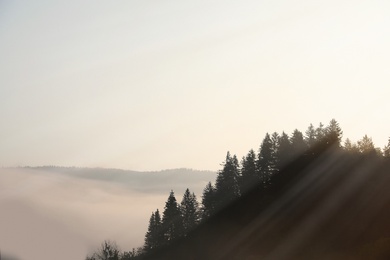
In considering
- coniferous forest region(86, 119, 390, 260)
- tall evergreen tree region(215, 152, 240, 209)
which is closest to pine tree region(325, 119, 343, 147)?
coniferous forest region(86, 119, 390, 260)

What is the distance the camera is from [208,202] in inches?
5536

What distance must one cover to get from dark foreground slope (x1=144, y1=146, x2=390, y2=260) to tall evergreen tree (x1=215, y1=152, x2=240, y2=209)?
8.70 meters

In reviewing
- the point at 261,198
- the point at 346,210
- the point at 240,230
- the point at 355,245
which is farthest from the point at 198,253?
the point at 355,245

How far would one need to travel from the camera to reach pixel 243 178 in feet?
451

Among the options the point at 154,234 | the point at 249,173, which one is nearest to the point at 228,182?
the point at 249,173

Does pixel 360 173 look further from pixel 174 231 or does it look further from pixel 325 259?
pixel 174 231

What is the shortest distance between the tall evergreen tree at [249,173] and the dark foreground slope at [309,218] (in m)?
5.30

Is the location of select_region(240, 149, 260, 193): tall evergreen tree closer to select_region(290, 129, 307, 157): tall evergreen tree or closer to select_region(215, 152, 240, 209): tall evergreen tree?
select_region(215, 152, 240, 209): tall evergreen tree

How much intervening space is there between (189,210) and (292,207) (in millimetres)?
48516

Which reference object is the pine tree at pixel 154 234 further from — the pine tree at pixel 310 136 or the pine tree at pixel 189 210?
the pine tree at pixel 310 136

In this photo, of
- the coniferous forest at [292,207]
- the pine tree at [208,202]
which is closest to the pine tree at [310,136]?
the coniferous forest at [292,207]

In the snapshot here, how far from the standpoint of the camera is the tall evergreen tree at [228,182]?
445 ft

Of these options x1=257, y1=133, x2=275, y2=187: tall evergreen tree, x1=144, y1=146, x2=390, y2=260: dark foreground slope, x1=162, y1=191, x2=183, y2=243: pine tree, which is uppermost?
x1=257, y1=133, x2=275, y2=187: tall evergreen tree

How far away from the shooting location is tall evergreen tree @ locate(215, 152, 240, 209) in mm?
135500
